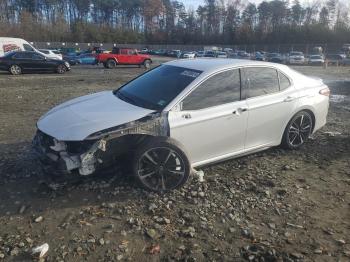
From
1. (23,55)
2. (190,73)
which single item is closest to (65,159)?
(190,73)

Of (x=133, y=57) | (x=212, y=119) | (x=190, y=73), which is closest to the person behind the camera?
(x=212, y=119)

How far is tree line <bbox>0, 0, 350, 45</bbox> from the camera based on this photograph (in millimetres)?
76562

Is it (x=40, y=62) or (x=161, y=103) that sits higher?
(x=161, y=103)

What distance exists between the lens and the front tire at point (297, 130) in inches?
239

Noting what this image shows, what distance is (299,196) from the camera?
474 centimetres

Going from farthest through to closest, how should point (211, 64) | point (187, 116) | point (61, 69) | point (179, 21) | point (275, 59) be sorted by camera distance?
point (179, 21) < point (275, 59) < point (61, 69) < point (211, 64) < point (187, 116)

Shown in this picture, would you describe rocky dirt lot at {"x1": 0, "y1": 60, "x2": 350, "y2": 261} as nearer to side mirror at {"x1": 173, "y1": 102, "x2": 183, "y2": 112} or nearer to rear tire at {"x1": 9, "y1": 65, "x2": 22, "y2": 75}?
side mirror at {"x1": 173, "y1": 102, "x2": 183, "y2": 112}

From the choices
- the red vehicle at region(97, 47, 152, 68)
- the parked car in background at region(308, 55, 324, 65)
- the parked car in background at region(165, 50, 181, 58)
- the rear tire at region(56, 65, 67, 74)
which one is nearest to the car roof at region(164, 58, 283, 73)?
the rear tire at region(56, 65, 67, 74)

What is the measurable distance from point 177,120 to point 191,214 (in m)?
1.20

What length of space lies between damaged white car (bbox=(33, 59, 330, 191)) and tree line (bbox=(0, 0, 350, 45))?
69.8m

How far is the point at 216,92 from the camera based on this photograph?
5.09m

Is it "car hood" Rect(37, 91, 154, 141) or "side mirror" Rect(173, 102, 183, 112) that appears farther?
"side mirror" Rect(173, 102, 183, 112)

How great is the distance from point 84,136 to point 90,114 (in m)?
0.53

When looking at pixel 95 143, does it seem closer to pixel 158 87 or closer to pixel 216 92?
pixel 158 87
